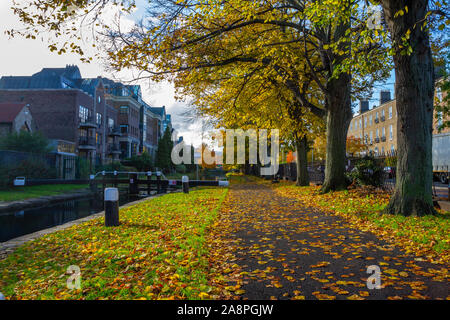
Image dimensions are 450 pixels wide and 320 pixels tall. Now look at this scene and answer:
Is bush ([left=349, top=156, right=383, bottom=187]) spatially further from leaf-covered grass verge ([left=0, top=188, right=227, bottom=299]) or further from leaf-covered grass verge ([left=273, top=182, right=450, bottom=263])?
leaf-covered grass verge ([left=0, top=188, right=227, bottom=299])

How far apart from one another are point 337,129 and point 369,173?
221 centimetres

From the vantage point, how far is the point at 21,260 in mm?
6328

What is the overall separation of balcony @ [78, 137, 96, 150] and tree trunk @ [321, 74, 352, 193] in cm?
3852

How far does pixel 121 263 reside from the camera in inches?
208

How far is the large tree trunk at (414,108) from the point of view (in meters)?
8.00

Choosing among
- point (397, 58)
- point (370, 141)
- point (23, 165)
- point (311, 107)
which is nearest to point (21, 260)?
point (397, 58)

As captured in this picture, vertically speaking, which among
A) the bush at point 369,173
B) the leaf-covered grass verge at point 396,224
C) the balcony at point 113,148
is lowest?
the leaf-covered grass verge at point 396,224

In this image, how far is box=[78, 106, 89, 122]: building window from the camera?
44.9 meters

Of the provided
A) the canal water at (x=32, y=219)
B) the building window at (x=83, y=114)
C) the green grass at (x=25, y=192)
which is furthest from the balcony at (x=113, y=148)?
the canal water at (x=32, y=219)

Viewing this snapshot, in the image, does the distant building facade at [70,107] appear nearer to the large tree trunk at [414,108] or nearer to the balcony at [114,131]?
the balcony at [114,131]

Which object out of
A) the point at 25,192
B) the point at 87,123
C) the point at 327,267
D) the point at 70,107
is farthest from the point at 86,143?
the point at 327,267

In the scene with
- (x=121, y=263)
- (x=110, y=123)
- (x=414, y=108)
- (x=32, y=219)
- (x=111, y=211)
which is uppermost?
(x=110, y=123)

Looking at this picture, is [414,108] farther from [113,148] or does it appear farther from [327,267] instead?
[113,148]
